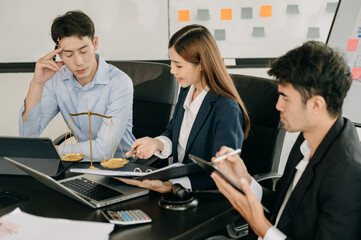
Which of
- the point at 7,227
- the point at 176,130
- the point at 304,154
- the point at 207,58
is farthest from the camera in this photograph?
the point at 176,130

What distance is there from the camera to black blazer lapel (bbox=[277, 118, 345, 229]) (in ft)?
3.69

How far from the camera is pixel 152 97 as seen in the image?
225 centimetres

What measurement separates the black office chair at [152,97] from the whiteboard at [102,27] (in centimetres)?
95

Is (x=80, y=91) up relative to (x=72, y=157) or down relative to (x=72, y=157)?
up

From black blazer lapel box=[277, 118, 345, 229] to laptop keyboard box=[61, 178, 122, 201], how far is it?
0.54 metres

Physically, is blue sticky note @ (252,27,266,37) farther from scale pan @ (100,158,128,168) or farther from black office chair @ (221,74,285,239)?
scale pan @ (100,158,128,168)

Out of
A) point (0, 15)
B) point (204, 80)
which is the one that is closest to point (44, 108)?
point (204, 80)

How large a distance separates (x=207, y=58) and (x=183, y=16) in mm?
1635

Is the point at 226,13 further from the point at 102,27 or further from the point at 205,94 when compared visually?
the point at 205,94

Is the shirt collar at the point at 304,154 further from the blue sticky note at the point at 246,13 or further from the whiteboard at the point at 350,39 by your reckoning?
the blue sticky note at the point at 246,13

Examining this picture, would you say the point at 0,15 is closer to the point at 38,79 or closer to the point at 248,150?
the point at 38,79

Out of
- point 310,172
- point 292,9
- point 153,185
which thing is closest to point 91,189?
point 153,185

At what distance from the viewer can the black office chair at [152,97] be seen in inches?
87.5

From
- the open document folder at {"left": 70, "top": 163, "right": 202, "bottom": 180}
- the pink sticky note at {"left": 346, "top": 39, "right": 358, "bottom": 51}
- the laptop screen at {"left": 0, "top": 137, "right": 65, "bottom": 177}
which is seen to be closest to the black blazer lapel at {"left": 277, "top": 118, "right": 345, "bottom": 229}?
the open document folder at {"left": 70, "top": 163, "right": 202, "bottom": 180}
